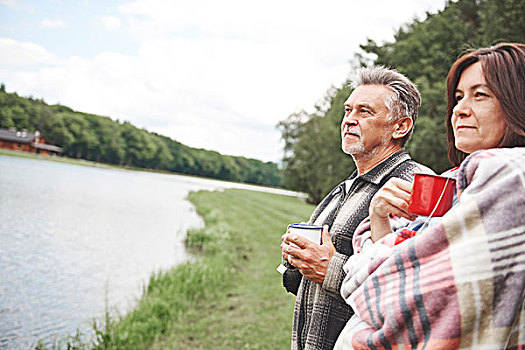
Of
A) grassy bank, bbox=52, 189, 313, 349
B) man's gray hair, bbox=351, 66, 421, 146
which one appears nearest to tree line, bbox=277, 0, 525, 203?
grassy bank, bbox=52, 189, 313, 349

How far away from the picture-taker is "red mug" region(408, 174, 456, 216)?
1.19m

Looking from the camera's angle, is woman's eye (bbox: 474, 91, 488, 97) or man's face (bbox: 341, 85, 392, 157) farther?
man's face (bbox: 341, 85, 392, 157)

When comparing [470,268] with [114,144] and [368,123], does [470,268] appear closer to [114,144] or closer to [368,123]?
[368,123]

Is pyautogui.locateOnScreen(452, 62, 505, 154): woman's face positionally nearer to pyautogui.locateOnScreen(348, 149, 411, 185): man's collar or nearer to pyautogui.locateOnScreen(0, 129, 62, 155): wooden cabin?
pyautogui.locateOnScreen(348, 149, 411, 185): man's collar

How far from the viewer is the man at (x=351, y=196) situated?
6.31 ft

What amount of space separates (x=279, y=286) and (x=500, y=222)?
7.09 m

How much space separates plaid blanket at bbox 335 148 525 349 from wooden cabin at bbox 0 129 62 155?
85.1 meters

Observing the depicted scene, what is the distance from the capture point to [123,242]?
12656mm

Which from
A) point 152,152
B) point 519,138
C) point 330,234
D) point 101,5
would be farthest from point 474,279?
point 152,152

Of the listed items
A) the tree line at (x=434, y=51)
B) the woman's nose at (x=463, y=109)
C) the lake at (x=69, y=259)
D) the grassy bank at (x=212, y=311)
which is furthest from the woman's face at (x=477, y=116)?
the tree line at (x=434, y=51)

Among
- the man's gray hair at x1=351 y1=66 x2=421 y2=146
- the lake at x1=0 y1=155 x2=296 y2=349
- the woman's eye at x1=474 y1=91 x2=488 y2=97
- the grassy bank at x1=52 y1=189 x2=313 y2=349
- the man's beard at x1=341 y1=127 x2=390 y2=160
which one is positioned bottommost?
the lake at x1=0 y1=155 x2=296 y2=349

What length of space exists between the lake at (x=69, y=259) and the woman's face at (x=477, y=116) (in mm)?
5413

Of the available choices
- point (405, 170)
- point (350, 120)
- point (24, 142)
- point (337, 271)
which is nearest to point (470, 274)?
point (337, 271)

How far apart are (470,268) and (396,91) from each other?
1.42 m
